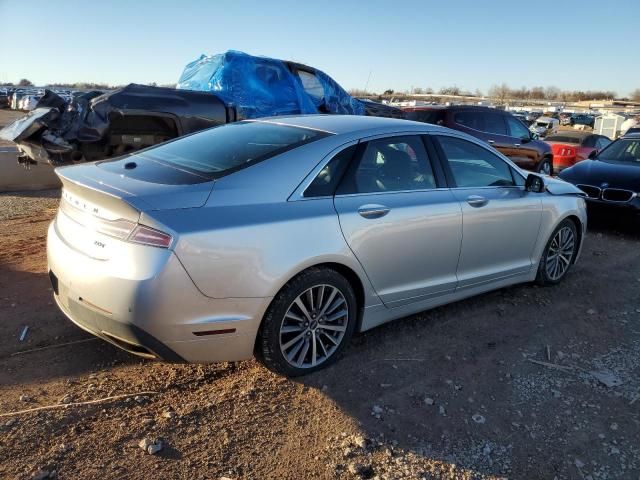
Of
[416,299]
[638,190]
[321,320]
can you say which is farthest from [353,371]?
[638,190]

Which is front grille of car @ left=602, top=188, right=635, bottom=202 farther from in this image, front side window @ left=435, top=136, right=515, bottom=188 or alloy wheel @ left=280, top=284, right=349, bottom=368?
alloy wheel @ left=280, top=284, right=349, bottom=368

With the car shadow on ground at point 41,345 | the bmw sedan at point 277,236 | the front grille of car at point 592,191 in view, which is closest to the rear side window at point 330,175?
the bmw sedan at point 277,236

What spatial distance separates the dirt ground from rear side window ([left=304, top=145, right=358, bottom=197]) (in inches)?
45.5

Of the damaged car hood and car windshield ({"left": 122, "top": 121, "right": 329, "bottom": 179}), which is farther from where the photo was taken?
the damaged car hood

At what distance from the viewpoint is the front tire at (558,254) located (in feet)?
17.2

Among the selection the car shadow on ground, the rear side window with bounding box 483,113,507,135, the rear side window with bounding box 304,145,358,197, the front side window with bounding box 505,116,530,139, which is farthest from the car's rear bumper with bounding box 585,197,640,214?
the car shadow on ground

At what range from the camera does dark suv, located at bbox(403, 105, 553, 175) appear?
1152cm

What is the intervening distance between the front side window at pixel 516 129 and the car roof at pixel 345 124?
886 cm

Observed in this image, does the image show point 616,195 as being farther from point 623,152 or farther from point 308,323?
point 308,323

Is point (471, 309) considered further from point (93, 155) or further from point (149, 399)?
point (93, 155)

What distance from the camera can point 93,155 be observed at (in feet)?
24.5

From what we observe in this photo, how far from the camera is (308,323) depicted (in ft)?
11.1

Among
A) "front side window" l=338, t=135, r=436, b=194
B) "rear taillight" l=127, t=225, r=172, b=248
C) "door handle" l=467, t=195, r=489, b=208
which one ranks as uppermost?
"front side window" l=338, t=135, r=436, b=194

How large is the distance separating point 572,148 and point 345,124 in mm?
14136
